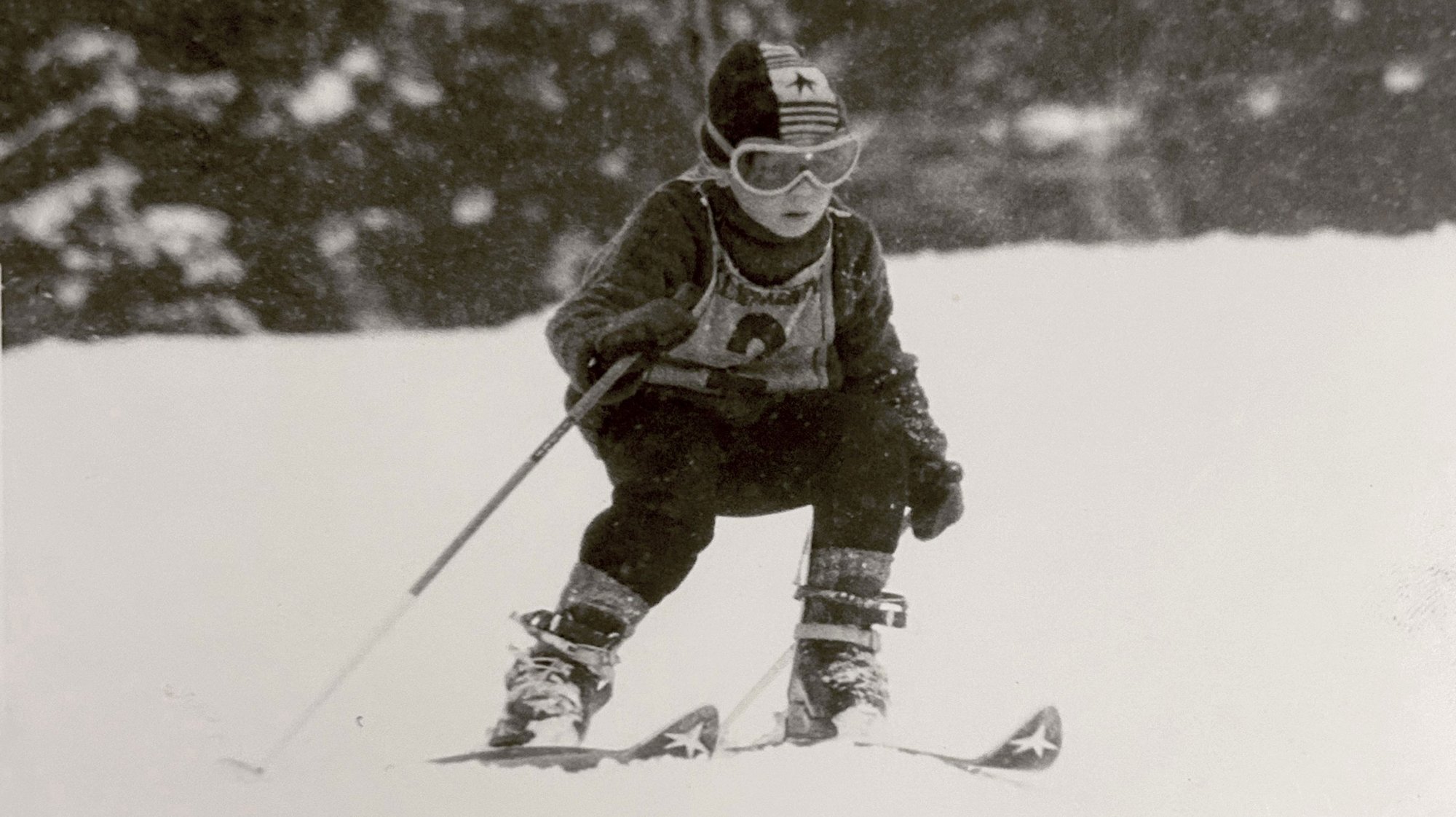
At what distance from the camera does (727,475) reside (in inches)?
56.9

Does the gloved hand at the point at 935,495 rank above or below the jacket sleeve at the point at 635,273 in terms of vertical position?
below

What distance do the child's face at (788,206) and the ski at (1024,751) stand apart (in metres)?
0.59

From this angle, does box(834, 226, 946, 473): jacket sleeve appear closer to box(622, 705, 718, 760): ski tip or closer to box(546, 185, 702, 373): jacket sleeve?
box(546, 185, 702, 373): jacket sleeve

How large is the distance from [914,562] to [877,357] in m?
0.29

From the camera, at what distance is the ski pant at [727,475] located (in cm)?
137

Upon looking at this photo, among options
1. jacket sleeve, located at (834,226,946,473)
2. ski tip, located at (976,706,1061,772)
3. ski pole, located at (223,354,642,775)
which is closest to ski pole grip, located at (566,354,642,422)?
ski pole, located at (223,354,642,775)

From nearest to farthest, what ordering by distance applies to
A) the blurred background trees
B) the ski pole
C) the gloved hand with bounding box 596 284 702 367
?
the gloved hand with bounding box 596 284 702 367
the ski pole
the blurred background trees

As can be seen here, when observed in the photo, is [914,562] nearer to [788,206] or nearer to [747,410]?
[747,410]

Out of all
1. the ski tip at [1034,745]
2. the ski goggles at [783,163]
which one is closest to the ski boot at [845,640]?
the ski tip at [1034,745]

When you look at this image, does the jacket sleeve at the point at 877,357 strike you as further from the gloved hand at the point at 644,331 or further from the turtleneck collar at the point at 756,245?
the gloved hand at the point at 644,331

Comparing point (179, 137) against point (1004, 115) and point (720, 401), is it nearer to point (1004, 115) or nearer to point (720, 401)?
point (720, 401)

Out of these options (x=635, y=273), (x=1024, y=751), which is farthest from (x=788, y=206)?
(x=1024, y=751)

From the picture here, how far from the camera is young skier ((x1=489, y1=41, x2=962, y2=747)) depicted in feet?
4.45

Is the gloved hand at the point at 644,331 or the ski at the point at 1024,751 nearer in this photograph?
the gloved hand at the point at 644,331
